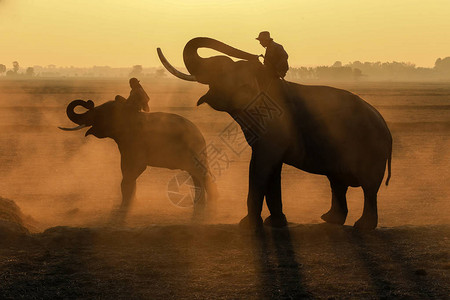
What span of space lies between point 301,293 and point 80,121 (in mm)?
6033

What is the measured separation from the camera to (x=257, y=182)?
24.7 ft

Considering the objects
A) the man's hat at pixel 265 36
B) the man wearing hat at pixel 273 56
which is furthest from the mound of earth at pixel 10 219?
the man's hat at pixel 265 36

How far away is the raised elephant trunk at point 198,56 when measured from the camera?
7.69 meters

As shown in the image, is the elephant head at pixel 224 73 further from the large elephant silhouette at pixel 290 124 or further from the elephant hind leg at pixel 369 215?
the elephant hind leg at pixel 369 215

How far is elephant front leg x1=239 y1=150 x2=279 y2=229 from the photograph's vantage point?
747 centimetres

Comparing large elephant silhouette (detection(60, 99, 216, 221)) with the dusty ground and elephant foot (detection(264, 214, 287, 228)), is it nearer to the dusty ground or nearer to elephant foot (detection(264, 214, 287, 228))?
elephant foot (detection(264, 214, 287, 228))

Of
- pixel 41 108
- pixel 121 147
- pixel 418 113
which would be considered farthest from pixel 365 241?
pixel 41 108

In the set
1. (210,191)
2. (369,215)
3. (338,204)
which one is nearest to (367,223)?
(369,215)

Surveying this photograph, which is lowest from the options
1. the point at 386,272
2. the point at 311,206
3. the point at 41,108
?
the point at 41,108

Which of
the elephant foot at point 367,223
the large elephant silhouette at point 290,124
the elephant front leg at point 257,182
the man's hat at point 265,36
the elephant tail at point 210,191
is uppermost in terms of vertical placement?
the man's hat at point 265,36

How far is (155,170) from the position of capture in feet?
47.9

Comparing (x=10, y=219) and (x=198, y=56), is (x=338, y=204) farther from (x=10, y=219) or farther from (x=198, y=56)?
(x=10, y=219)

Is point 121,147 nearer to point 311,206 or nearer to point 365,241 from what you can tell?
point 311,206

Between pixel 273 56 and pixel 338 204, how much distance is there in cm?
216
